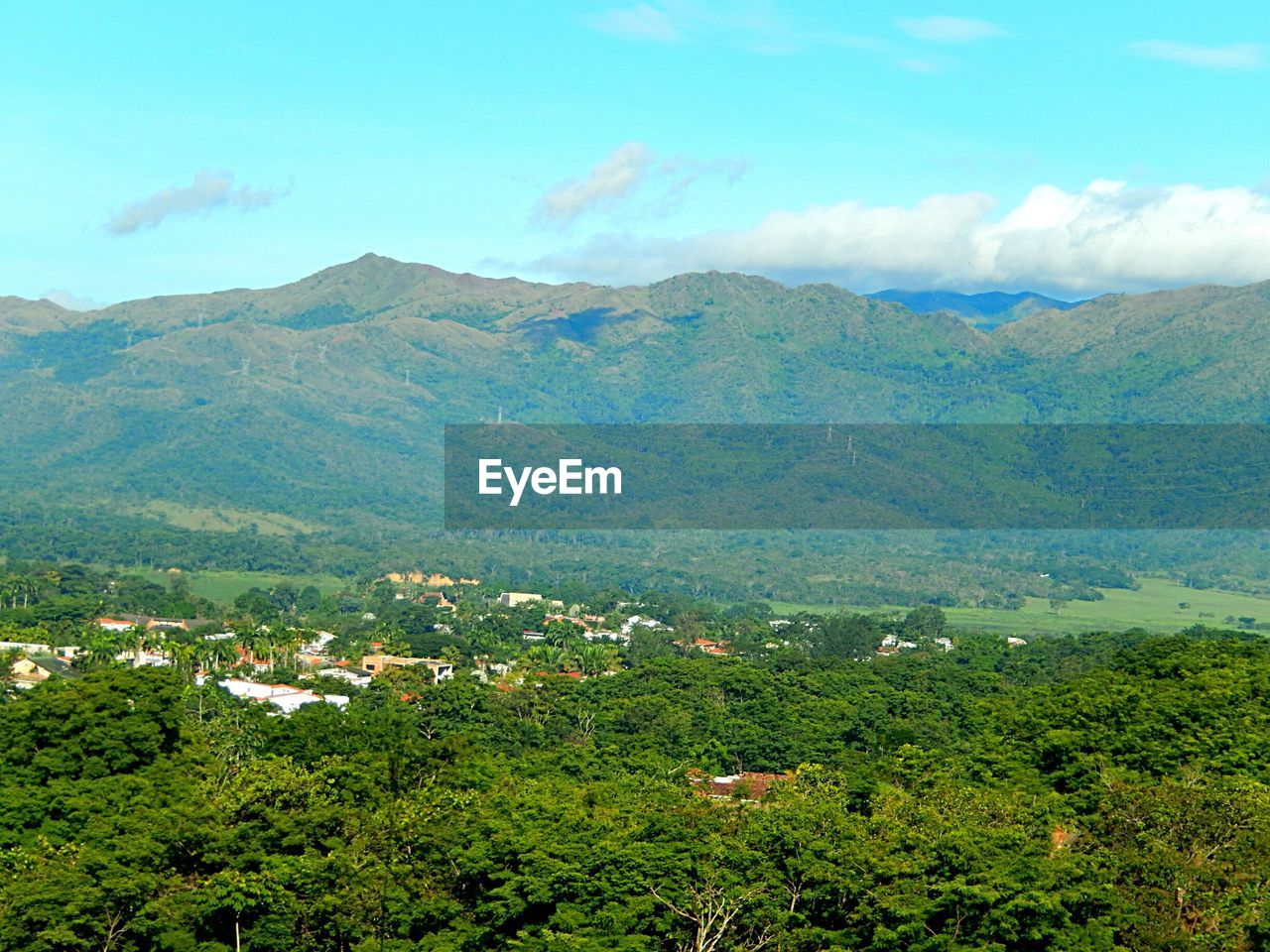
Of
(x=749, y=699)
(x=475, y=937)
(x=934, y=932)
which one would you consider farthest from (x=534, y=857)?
(x=749, y=699)

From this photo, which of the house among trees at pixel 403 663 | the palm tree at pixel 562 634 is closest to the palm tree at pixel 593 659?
the palm tree at pixel 562 634

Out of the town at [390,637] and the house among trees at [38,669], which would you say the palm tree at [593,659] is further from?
the house among trees at [38,669]

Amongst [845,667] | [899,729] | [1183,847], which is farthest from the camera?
[845,667]

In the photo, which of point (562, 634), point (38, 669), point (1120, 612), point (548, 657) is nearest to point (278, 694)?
point (38, 669)

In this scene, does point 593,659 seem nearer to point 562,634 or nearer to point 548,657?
point 548,657

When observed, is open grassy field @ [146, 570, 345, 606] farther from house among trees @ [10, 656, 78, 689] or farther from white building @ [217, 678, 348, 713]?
white building @ [217, 678, 348, 713]

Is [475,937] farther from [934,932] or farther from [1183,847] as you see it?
[1183,847]
